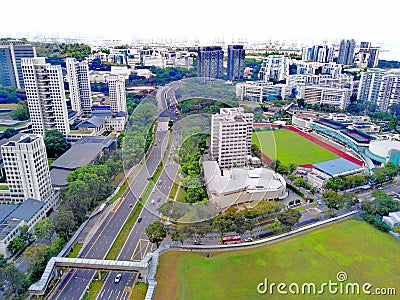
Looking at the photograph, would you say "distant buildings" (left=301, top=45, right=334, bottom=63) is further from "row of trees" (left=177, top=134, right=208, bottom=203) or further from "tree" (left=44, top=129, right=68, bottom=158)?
"tree" (left=44, top=129, right=68, bottom=158)

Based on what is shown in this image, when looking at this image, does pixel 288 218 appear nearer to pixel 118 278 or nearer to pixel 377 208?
pixel 377 208

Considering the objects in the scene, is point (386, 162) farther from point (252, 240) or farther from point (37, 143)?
point (37, 143)

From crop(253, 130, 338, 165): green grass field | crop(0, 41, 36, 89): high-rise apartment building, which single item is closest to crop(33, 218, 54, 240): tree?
crop(253, 130, 338, 165): green grass field

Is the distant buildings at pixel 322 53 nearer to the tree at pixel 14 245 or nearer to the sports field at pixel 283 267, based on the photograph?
the sports field at pixel 283 267

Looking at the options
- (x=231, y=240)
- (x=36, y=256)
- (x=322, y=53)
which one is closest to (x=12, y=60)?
(x=36, y=256)

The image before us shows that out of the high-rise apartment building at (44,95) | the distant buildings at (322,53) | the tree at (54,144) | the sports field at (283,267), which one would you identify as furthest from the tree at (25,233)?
the distant buildings at (322,53)

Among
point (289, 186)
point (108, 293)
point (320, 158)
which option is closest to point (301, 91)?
point (320, 158)
